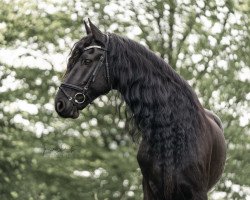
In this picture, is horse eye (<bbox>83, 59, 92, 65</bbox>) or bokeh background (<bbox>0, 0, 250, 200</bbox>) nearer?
horse eye (<bbox>83, 59, 92, 65</bbox>)

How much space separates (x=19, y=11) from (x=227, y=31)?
587 centimetres

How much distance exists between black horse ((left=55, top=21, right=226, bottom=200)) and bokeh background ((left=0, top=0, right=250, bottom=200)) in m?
9.91

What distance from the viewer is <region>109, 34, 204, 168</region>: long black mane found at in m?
5.30

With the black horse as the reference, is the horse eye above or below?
above

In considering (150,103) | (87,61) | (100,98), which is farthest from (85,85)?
(100,98)

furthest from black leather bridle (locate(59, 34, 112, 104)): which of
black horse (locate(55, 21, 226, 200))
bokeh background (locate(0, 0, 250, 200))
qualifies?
bokeh background (locate(0, 0, 250, 200))

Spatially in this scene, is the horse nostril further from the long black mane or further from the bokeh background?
the bokeh background

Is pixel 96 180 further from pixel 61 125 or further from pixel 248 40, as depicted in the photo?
pixel 248 40

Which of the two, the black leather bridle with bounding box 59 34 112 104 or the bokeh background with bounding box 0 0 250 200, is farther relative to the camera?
the bokeh background with bounding box 0 0 250 200

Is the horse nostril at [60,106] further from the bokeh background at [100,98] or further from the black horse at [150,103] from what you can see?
the bokeh background at [100,98]

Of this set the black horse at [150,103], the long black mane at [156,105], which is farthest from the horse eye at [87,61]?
the long black mane at [156,105]

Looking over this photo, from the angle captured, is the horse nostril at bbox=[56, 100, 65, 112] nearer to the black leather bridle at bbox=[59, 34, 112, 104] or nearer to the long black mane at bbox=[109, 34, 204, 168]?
the black leather bridle at bbox=[59, 34, 112, 104]

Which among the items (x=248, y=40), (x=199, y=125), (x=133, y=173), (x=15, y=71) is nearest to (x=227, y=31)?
(x=248, y=40)

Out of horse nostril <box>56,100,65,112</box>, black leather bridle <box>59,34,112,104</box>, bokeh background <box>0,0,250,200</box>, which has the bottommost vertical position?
bokeh background <box>0,0,250,200</box>
